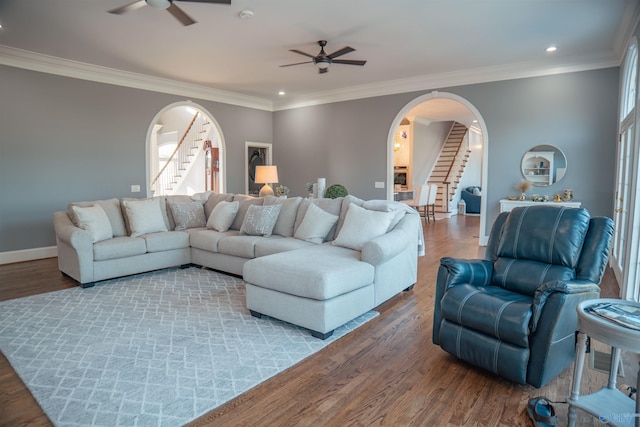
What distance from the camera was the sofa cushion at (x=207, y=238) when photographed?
15.5 feet

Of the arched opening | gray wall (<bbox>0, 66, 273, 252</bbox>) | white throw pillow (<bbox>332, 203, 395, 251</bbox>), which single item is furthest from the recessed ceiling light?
the arched opening

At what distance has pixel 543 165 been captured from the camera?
5.98 meters

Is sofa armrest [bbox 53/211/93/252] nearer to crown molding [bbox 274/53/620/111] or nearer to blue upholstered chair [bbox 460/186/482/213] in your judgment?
crown molding [bbox 274/53/620/111]

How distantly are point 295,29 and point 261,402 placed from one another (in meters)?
4.07

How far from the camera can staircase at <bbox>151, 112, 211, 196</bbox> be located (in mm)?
10492

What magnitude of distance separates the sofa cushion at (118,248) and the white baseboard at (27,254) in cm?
212

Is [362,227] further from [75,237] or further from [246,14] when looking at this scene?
[75,237]

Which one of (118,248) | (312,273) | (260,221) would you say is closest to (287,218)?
(260,221)

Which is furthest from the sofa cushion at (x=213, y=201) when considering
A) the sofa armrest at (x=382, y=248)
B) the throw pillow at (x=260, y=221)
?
the sofa armrest at (x=382, y=248)

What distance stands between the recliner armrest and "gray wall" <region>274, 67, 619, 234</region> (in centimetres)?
451

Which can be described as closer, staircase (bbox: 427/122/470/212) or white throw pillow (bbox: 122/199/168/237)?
white throw pillow (bbox: 122/199/168/237)

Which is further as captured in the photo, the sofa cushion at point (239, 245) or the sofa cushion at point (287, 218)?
the sofa cushion at point (287, 218)

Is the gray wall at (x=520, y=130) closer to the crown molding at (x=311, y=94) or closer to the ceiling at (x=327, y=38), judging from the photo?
the crown molding at (x=311, y=94)

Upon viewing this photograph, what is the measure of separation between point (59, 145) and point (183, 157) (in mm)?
5143
